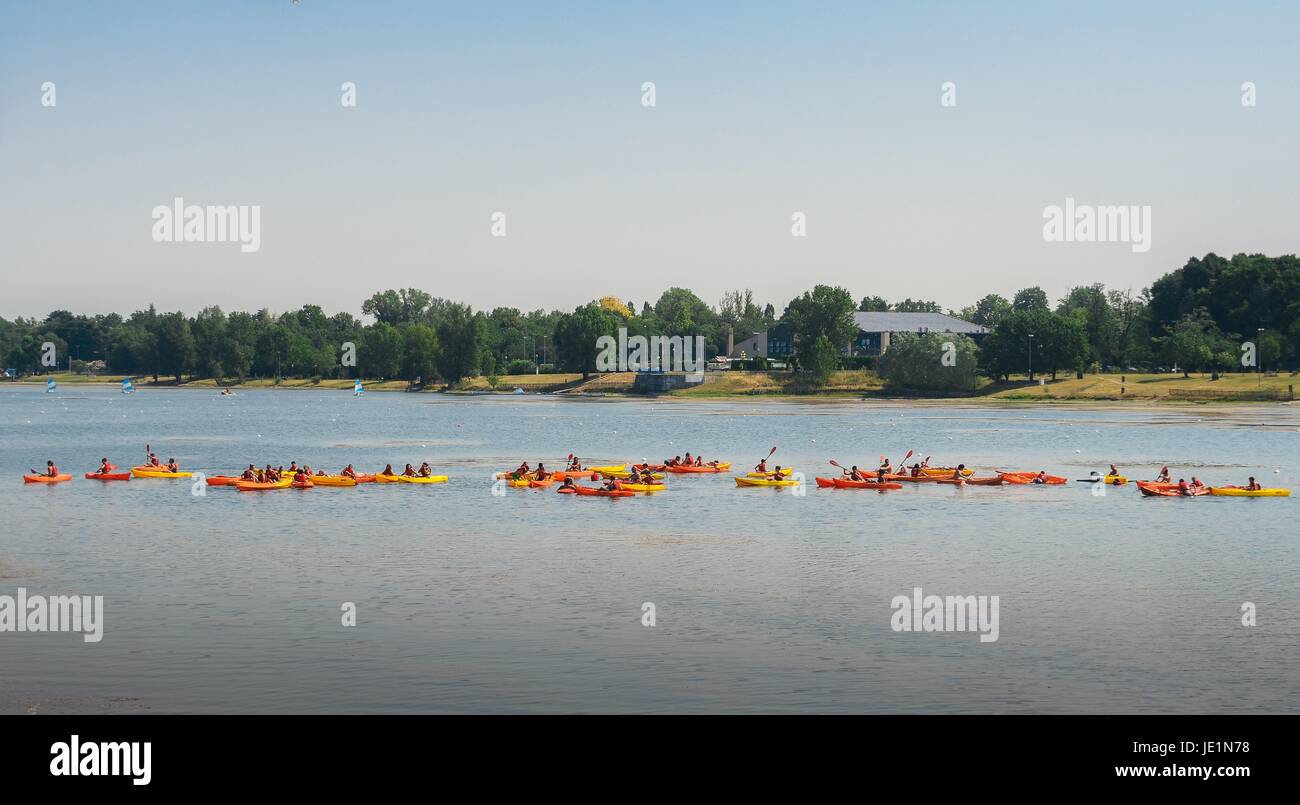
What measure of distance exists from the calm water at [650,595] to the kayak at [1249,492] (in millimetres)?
1751

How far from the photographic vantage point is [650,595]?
116 ft

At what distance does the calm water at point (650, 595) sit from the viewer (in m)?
24.8

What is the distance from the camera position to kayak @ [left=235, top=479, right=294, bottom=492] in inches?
2520

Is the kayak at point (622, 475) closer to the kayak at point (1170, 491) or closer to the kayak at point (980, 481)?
the kayak at point (980, 481)

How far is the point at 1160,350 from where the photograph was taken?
6663 inches

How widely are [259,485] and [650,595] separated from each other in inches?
1387

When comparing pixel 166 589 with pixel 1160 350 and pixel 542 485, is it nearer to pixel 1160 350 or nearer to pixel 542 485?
pixel 542 485

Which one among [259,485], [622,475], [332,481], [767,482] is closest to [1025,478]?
[767,482]

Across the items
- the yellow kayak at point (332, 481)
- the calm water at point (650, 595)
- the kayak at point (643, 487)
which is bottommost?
the calm water at point (650, 595)

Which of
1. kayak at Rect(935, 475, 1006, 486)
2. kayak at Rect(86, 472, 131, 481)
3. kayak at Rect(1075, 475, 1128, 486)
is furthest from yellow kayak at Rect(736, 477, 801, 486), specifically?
kayak at Rect(86, 472, 131, 481)

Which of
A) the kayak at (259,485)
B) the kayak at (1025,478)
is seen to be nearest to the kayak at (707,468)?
the kayak at (1025,478)
